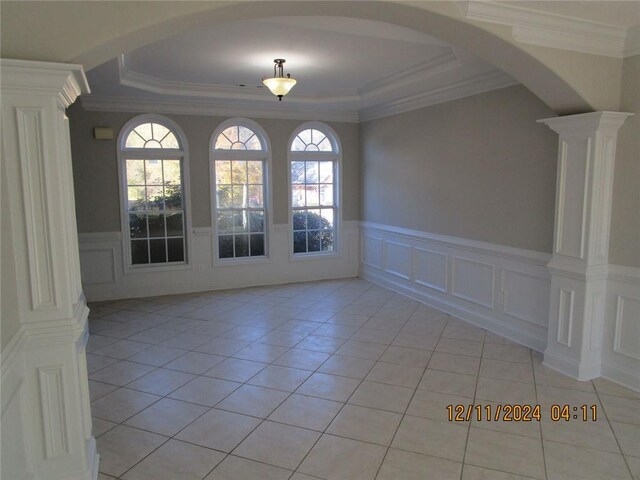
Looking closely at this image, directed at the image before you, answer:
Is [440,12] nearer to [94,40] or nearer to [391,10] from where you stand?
[391,10]

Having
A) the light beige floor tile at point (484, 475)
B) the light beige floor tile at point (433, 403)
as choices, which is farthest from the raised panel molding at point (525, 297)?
the light beige floor tile at point (484, 475)

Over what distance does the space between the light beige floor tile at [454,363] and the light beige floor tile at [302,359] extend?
94 cm

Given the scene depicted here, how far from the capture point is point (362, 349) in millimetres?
4258

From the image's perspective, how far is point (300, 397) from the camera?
11.0 ft

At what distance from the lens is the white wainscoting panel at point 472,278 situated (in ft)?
13.8

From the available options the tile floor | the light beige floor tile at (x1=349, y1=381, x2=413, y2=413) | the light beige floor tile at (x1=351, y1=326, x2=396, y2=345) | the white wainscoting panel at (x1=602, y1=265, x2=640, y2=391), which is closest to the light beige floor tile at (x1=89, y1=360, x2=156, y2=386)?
the tile floor

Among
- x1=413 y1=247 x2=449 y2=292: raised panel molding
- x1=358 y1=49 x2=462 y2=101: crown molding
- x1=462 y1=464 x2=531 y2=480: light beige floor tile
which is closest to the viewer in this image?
x1=462 y1=464 x2=531 y2=480: light beige floor tile

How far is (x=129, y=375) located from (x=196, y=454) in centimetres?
138

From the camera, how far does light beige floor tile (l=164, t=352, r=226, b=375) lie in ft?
12.7

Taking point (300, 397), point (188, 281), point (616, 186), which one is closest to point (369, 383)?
point (300, 397)

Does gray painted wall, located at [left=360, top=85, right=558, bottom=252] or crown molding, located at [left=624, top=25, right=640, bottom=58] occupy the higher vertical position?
crown molding, located at [left=624, top=25, right=640, bottom=58]

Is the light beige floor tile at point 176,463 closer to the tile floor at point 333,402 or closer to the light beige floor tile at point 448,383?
the tile floor at point 333,402

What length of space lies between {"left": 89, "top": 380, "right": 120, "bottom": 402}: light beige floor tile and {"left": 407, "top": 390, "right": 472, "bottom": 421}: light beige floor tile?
2.24 m
